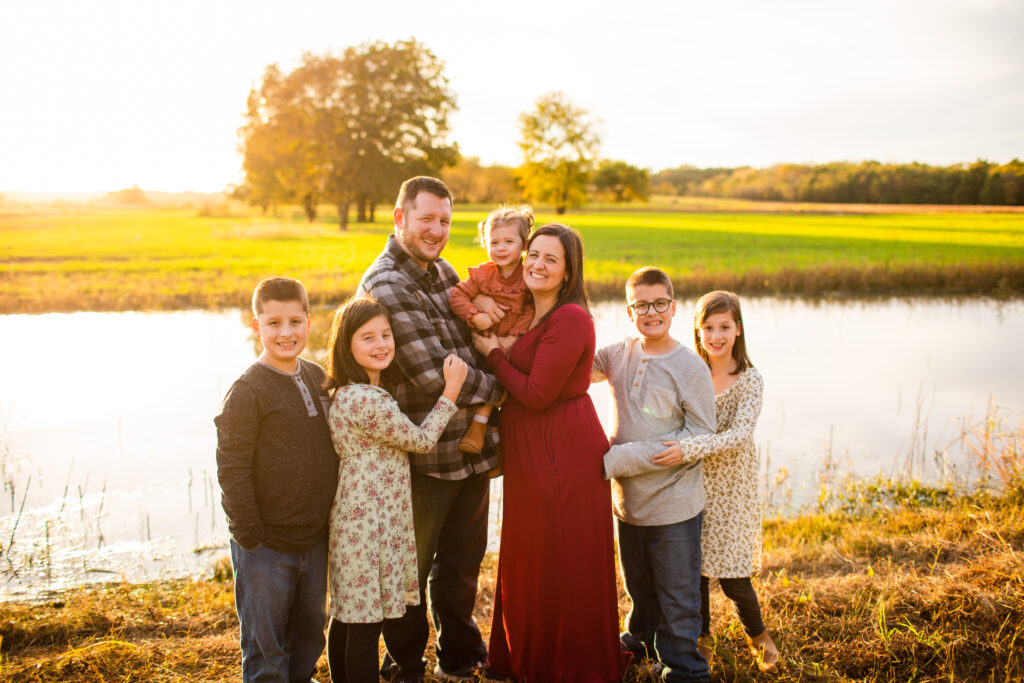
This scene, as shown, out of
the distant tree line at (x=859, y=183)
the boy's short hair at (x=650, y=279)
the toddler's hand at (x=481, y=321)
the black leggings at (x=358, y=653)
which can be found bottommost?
the black leggings at (x=358, y=653)

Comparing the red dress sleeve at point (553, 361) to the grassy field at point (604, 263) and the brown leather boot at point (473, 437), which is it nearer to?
the brown leather boot at point (473, 437)

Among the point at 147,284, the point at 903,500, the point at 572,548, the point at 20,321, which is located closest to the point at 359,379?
the point at 572,548

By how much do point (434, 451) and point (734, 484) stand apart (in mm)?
1508

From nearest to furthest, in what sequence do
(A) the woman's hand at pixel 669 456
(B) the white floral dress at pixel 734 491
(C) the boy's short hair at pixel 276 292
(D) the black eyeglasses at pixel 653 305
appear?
(C) the boy's short hair at pixel 276 292
(A) the woman's hand at pixel 669 456
(D) the black eyeglasses at pixel 653 305
(B) the white floral dress at pixel 734 491

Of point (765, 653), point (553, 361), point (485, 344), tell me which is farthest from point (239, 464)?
point (765, 653)

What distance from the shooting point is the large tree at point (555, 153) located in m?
65.4

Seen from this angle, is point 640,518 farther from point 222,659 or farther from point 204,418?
point 204,418

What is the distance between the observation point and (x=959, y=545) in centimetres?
451

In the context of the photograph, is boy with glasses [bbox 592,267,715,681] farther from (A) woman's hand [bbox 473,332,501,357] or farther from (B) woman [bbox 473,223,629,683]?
(A) woman's hand [bbox 473,332,501,357]

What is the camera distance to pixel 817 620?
368 cm

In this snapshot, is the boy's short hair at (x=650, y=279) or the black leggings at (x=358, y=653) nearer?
the black leggings at (x=358, y=653)

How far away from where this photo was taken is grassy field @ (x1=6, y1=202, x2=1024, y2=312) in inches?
608

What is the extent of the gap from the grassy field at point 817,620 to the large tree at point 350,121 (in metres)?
35.9

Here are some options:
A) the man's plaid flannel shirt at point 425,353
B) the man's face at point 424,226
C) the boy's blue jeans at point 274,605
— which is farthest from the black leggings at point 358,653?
the man's face at point 424,226
